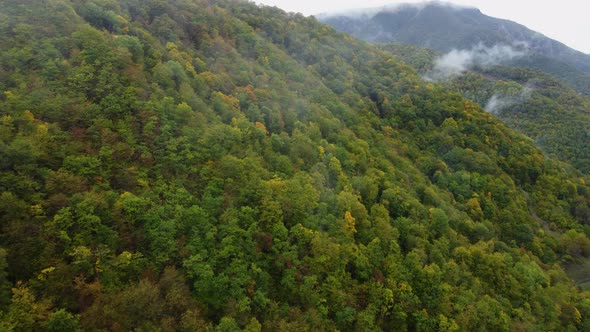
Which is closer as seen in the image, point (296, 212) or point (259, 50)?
point (296, 212)

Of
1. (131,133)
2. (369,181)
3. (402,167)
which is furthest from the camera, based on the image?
(402,167)

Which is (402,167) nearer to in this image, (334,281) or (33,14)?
(334,281)

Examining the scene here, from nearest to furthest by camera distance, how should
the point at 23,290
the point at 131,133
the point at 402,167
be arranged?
the point at 23,290 < the point at 131,133 < the point at 402,167

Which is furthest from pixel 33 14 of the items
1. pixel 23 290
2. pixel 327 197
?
pixel 327 197

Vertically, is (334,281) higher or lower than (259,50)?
lower

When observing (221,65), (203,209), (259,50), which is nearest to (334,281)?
(203,209)

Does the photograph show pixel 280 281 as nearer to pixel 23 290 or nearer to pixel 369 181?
pixel 23 290

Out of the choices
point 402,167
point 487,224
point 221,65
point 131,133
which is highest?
point 221,65
